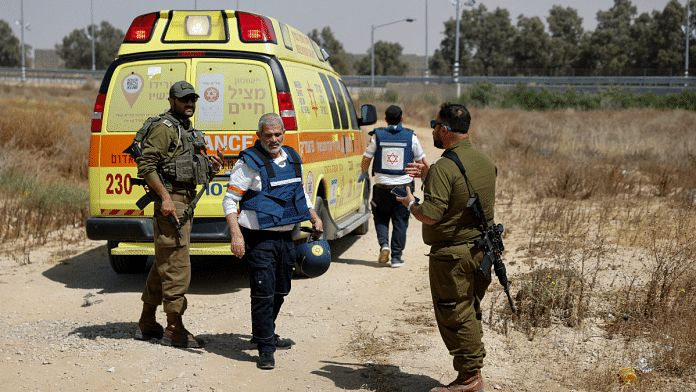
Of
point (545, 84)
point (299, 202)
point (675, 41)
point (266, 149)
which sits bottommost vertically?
point (299, 202)

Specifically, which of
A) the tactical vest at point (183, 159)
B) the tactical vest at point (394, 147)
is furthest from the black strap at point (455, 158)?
the tactical vest at point (394, 147)

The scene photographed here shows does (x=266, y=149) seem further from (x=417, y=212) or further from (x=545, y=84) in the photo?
(x=545, y=84)

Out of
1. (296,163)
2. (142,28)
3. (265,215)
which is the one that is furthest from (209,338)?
(142,28)

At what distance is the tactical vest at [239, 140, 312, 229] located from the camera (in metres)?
4.69

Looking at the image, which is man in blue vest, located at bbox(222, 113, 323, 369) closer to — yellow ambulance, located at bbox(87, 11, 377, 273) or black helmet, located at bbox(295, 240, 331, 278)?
black helmet, located at bbox(295, 240, 331, 278)

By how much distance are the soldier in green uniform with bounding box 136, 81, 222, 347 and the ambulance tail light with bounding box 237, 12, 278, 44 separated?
5.46ft

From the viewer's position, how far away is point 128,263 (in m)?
7.50

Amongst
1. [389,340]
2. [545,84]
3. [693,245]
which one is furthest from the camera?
[545,84]

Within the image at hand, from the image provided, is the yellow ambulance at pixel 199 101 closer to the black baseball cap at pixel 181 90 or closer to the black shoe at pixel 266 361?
the black baseball cap at pixel 181 90

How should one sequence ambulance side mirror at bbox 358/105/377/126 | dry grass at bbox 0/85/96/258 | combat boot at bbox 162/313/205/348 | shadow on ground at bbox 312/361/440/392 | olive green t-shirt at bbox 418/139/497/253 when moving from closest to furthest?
1. olive green t-shirt at bbox 418/139/497/253
2. shadow on ground at bbox 312/361/440/392
3. combat boot at bbox 162/313/205/348
4. ambulance side mirror at bbox 358/105/377/126
5. dry grass at bbox 0/85/96/258

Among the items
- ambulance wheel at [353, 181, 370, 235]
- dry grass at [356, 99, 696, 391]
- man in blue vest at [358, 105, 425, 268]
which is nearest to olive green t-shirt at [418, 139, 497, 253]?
dry grass at [356, 99, 696, 391]

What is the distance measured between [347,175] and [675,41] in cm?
7341

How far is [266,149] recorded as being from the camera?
4.76 m

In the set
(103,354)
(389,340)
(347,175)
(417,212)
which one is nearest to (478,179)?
(417,212)
